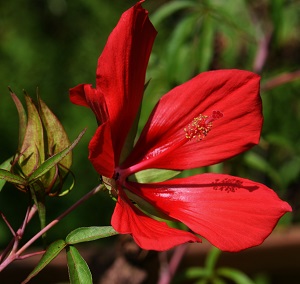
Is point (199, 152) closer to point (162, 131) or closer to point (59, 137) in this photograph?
point (162, 131)

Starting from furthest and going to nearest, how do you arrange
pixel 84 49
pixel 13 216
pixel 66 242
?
pixel 84 49
pixel 13 216
pixel 66 242

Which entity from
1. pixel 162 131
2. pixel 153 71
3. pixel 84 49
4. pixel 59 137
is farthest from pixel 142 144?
pixel 84 49

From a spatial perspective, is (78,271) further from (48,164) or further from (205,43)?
(205,43)

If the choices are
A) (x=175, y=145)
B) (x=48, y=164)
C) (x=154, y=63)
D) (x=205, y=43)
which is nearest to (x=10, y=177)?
(x=48, y=164)

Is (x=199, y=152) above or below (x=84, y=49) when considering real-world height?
above

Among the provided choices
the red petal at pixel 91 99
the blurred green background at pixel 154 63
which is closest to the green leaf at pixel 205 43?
the blurred green background at pixel 154 63

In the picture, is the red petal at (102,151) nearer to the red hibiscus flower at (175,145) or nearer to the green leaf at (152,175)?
the red hibiscus flower at (175,145)

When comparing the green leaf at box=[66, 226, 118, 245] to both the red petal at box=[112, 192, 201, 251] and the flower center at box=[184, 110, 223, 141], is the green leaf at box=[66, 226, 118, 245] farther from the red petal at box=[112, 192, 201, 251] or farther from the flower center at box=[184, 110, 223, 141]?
the flower center at box=[184, 110, 223, 141]

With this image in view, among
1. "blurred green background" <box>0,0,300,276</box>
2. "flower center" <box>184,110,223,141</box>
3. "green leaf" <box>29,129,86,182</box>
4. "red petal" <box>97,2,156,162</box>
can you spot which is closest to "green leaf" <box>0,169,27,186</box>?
"green leaf" <box>29,129,86,182</box>
